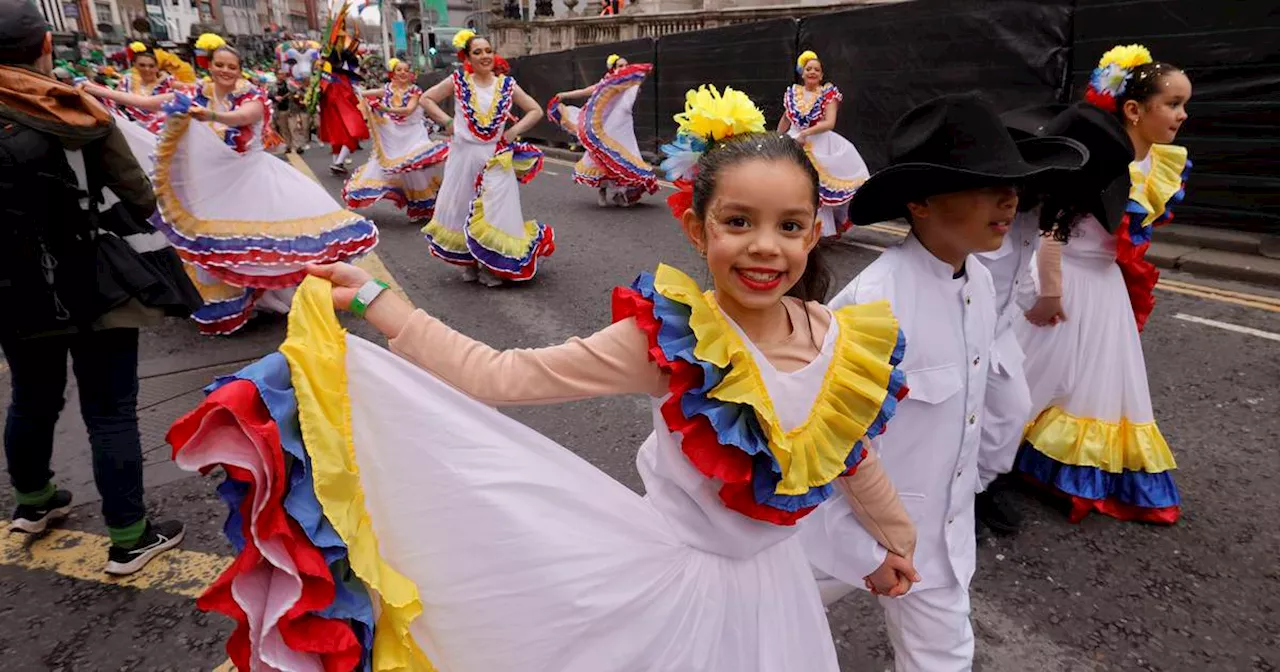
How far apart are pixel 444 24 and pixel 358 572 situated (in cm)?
6844

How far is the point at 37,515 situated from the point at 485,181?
4.46m

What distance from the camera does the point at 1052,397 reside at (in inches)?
138

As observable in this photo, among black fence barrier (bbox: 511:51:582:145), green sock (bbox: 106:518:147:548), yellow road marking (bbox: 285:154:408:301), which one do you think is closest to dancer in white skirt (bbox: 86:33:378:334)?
yellow road marking (bbox: 285:154:408:301)

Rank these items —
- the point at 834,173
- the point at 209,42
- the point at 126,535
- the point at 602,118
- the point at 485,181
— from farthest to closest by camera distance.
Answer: the point at 602,118 → the point at 834,173 → the point at 485,181 → the point at 209,42 → the point at 126,535

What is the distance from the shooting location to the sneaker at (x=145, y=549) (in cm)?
301

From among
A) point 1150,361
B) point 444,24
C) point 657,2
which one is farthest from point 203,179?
point 444,24

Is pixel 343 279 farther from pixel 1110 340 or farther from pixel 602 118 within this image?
pixel 602 118

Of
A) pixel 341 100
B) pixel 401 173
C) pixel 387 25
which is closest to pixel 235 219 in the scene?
pixel 401 173

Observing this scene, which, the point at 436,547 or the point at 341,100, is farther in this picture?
the point at 341,100

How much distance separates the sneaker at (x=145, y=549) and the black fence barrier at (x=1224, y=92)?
343 inches

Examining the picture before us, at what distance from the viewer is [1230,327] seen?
18.5ft

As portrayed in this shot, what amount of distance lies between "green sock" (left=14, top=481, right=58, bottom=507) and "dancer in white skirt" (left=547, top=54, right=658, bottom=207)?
26.4 feet

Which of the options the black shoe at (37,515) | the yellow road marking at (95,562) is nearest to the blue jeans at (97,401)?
the yellow road marking at (95,562)

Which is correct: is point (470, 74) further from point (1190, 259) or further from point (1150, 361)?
point (1190, 259)
